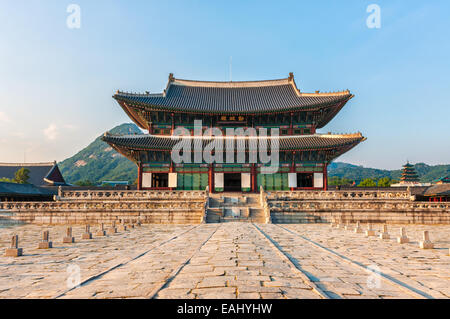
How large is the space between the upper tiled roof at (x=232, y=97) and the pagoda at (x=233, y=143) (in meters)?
0.13

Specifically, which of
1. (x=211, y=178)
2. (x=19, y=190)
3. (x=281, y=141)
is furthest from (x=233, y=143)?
(x=19, y=190)

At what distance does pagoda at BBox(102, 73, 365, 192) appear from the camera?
95.3ft

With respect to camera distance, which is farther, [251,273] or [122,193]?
[122,193]

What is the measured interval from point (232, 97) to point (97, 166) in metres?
124

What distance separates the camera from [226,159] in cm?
2953

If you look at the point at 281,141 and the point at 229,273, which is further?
the point at 281,141

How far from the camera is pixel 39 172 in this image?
48.7m

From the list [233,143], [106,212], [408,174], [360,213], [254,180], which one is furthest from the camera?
[408,174]

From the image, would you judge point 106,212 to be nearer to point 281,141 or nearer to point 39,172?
point 281,141

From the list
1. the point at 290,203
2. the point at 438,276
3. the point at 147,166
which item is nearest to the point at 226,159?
the point at 147,166
